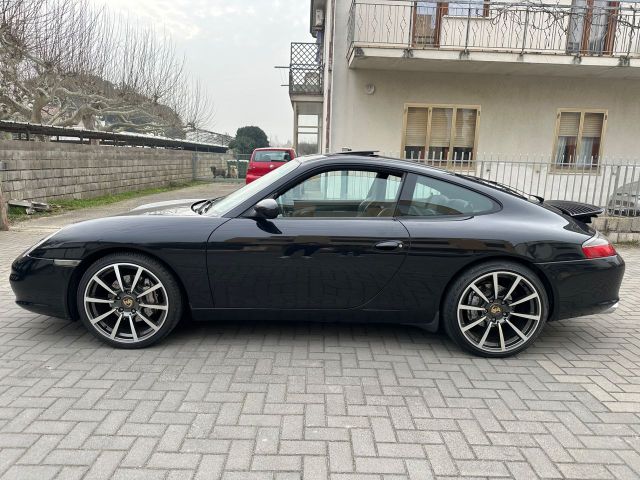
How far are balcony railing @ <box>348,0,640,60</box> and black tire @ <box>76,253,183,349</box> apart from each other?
817cm

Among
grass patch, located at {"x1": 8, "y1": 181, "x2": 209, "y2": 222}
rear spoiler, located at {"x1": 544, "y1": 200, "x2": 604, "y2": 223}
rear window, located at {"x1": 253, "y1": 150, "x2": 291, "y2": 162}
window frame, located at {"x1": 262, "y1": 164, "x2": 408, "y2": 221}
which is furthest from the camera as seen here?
rear window, located at {"x1": 253, "y1": 150, "x2": 291, "y2": 162}

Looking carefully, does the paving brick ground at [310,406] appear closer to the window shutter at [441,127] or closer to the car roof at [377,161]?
the car roof at [377,161]

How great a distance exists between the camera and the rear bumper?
10.2ft

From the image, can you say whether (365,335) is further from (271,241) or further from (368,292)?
(271,241)

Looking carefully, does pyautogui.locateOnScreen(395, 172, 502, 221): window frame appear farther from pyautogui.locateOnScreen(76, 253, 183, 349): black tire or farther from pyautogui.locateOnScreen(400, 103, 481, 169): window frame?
pyautogui.locateOnScreen(400, 103, 481, 169): window frame

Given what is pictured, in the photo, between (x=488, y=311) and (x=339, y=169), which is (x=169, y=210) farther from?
(x=488, y=311)

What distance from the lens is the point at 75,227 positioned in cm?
324

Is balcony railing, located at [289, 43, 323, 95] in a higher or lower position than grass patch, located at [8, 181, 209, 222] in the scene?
higher

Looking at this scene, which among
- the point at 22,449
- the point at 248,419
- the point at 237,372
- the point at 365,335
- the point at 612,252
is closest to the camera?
the point at 22,449

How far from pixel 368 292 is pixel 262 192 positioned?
1069 mm

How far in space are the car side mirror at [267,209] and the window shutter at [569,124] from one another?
10.3m

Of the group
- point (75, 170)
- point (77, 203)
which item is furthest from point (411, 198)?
point (75, 170)

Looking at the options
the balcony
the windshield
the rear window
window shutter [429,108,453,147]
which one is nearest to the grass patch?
the rear window

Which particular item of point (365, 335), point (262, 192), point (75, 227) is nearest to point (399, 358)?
point (365, 335)
